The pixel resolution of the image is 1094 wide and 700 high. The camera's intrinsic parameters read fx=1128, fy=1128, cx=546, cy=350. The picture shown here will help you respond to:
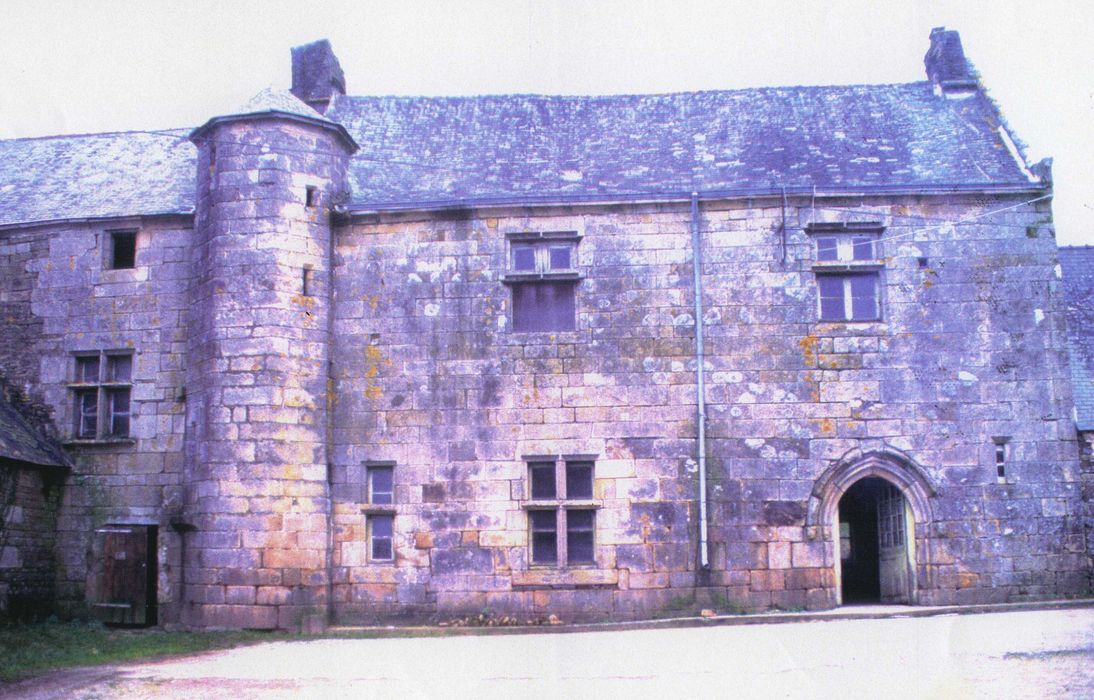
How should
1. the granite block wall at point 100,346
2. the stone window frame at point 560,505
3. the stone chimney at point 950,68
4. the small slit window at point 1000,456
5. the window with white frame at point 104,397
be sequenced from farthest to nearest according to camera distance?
the stone chimney at point 950,68 < the window with white frame at point 104,397 < the granite block wall at point 100,346 < the stone window frame at point 560,505 < the small slit window at point 1000,456

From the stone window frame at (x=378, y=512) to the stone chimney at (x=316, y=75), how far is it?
764 centimetres

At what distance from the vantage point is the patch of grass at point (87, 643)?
1327 cm

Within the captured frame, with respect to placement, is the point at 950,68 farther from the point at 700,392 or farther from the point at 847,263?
the point at 700,392

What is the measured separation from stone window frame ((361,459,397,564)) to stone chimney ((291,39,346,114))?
25.1 ft

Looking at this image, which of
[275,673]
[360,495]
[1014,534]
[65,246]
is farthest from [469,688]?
[65,246]

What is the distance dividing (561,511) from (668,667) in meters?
5.87

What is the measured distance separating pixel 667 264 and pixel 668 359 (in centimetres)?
154

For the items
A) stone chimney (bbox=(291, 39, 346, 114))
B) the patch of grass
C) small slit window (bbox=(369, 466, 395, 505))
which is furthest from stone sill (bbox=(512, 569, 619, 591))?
stone chimney (bbox=(291, 39, 346, 114))

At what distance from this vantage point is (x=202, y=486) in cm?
1678

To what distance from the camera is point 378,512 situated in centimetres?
1742

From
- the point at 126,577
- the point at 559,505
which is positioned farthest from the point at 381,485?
the point at 126,577

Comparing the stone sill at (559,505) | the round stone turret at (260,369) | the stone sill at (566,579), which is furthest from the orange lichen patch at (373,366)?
A: the stone sill at (566,579)

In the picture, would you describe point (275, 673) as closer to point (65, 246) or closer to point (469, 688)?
point (469, 688)

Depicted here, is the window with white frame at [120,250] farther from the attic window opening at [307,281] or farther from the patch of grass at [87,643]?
the patch of grass at [87,643]
